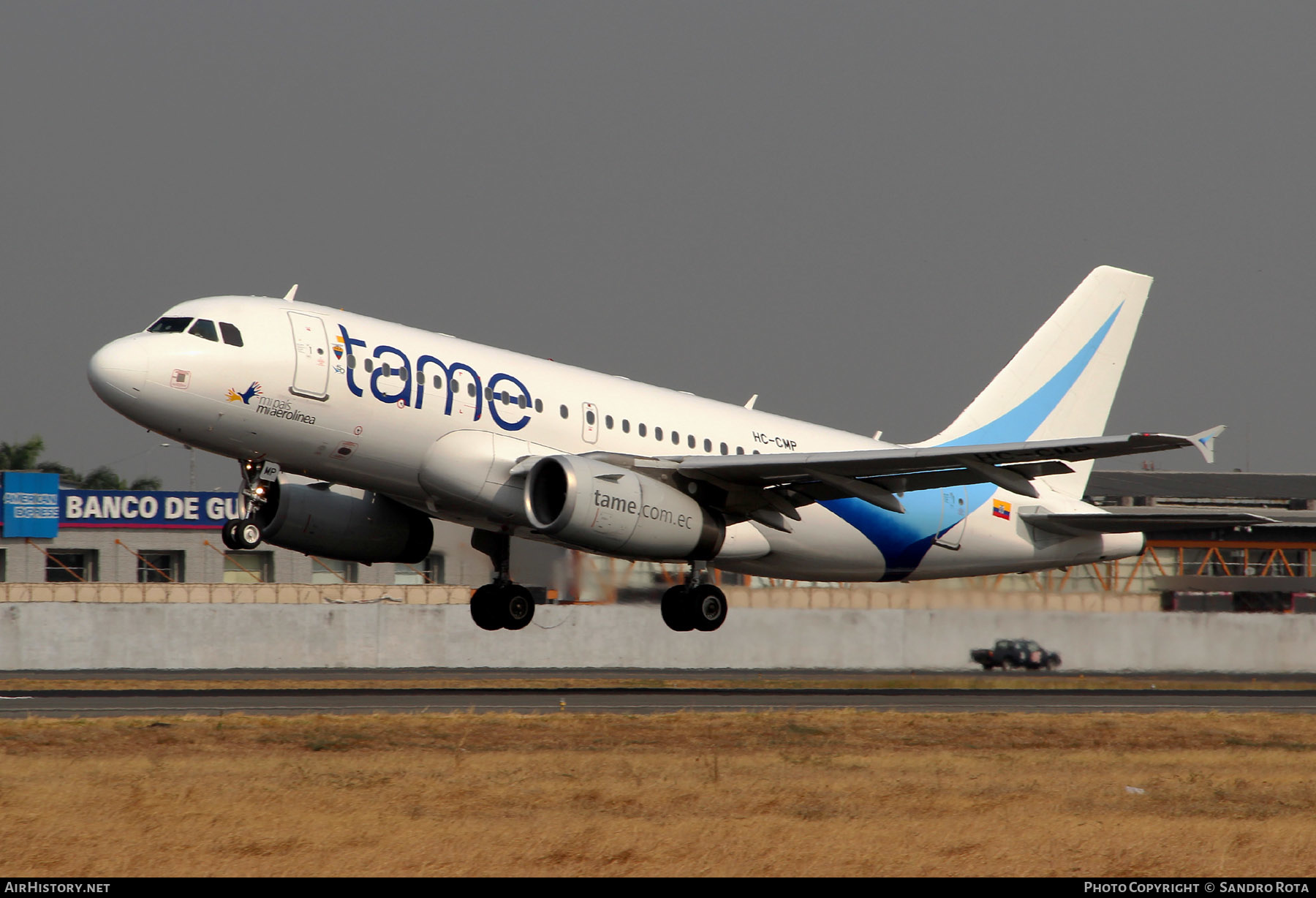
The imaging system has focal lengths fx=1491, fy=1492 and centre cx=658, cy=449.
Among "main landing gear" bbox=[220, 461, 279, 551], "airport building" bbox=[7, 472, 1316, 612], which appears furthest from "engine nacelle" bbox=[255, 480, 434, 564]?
"main landing gear" bbox=[220, 461, 279, 551]

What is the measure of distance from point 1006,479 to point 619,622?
21.5 meters

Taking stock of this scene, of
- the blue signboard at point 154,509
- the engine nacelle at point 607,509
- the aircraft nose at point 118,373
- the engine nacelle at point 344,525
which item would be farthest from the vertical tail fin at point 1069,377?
the blue signboard at point 154,509

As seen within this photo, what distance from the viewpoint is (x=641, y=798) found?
18547mm

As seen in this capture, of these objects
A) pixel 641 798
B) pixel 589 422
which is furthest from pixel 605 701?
pixel 641 798

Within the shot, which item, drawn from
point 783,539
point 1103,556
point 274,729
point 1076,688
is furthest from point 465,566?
point 1076,688

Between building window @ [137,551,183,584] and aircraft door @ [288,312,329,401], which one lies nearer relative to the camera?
aircraft door @ [288,312,329,401]

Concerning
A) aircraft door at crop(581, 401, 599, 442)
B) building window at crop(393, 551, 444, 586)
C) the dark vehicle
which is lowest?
the dark vehicle

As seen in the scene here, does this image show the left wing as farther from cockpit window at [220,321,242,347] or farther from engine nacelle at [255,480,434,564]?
cockpit window at [220,321,242,347]

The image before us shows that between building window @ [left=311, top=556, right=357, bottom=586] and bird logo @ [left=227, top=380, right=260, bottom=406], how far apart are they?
37474 mm

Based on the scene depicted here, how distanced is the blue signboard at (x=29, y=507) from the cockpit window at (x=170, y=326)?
4415 cm

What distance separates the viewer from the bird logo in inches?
941

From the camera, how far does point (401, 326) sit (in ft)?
86.3

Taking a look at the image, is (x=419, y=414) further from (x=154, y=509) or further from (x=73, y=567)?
(x=73, y=567)

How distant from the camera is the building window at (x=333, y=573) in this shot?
2501 inches
